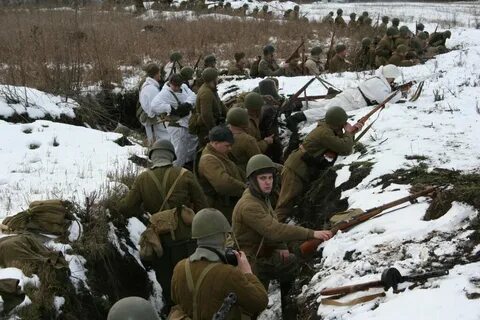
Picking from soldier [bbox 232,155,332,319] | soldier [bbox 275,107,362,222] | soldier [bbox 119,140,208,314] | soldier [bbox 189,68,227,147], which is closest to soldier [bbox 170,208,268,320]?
soldier [bbox 232,155,332,319]

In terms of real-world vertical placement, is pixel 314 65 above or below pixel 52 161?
above

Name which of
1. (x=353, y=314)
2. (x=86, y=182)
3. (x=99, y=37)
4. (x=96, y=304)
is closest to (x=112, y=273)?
(x=96, y=304)

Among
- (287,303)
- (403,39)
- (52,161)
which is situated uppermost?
(403,39)

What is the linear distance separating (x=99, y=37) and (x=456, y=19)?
51.3 ft

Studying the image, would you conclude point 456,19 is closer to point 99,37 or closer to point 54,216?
point 99,37

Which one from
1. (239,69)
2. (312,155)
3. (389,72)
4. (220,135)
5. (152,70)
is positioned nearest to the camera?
(220,135)

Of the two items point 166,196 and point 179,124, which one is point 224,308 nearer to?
point 166,196

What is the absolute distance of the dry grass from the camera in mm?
11352

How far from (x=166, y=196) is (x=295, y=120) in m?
4.28

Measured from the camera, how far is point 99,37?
658 inches

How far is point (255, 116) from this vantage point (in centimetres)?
796

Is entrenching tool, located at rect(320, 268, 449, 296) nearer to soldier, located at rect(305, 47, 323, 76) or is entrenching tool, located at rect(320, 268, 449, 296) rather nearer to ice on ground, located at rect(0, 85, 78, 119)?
ice on ground, located at rect(0, 85, 78, 119)

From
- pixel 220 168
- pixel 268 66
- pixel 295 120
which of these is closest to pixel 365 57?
pixel 268 66

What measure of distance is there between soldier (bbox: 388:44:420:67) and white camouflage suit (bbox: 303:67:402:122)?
4090mm
